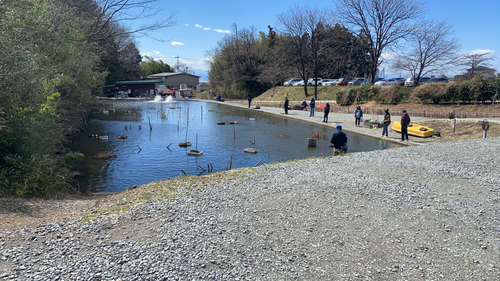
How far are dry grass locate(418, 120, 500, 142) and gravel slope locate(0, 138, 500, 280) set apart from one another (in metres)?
11.3

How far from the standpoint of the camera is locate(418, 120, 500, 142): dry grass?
64.0 feet

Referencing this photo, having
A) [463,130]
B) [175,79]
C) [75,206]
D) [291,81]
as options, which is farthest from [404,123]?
[175,79]

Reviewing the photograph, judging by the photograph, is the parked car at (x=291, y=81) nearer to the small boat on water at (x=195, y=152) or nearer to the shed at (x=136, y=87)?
the shed at (x=136, y=87)

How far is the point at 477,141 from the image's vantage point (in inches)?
651

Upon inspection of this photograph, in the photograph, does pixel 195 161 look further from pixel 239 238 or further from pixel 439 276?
pixel 439 276

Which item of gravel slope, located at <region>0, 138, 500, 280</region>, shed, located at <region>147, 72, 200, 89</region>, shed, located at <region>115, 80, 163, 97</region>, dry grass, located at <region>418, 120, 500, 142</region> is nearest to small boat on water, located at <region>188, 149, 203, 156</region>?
Result: gravel slope, located at <region>0, 138, 500, 280</region>

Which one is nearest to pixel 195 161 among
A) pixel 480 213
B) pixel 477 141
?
pixel 480 213

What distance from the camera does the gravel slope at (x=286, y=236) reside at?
199 inches

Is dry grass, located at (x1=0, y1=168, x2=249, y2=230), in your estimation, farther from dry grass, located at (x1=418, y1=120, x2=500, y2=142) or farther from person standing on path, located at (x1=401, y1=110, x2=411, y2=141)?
dry grass, located at (x1=418, y1=120, x2=500, y2=142)

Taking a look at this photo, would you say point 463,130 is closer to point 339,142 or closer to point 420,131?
point 420,131

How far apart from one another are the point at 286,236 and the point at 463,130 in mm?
19833

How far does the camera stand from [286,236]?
6223mm

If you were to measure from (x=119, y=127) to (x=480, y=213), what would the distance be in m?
28.9

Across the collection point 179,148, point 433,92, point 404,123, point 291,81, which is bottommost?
point 179,148
